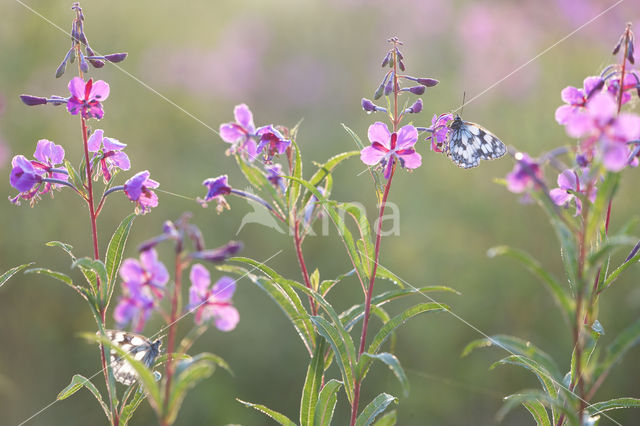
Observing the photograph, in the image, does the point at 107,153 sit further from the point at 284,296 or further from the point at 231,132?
the point at 284,296

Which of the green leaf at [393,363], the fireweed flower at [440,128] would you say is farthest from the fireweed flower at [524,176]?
the fireweed flower at [440,128]

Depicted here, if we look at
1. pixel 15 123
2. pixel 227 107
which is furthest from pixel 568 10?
pixel 15 123

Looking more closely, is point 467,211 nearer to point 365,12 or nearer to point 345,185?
point 345,185

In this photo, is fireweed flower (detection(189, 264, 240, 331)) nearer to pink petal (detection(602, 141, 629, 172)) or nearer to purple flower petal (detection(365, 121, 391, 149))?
purple flower petal (detection(365, 121, 391, 149))

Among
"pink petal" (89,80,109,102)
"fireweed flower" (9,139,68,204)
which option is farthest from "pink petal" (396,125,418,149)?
"fireweed flower" (9,139,68,204)

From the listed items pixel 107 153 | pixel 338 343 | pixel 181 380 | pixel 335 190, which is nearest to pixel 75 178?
pixel 107 153
